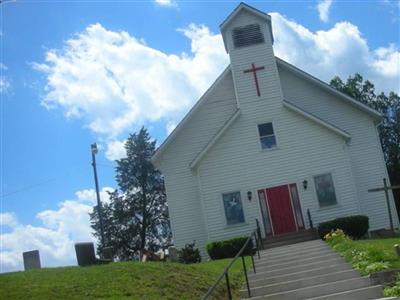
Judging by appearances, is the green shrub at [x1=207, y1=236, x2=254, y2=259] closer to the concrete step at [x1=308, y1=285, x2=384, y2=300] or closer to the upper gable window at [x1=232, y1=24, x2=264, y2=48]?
the upper gable window at [x1=232, y1=24, x2=264, y2=48]

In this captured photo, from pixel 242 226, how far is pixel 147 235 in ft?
74.0

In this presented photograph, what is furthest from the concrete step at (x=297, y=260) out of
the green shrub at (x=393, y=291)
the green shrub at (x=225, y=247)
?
the green shrub at (x=225, y=247)

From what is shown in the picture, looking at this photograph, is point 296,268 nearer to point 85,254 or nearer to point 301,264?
point 301,264

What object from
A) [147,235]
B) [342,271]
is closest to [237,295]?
[342,271]

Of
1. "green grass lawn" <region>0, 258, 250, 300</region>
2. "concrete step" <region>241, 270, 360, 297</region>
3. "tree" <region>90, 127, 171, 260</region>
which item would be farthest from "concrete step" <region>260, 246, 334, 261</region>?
"tree" <region>90, 127, 171, 260</region>

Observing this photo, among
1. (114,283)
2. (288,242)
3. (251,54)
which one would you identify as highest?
(251,54)

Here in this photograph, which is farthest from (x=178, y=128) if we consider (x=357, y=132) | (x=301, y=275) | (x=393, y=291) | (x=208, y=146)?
(x=393, y=291)

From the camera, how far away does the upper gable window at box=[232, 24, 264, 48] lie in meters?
26.3

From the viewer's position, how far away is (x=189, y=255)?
24266mm

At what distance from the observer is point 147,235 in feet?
149

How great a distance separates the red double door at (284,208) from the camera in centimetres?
2417

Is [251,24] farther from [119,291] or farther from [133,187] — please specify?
[133,187]

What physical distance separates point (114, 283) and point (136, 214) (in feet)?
114

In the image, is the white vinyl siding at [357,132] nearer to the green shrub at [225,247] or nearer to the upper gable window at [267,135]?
the upper gable window at [267,135]
